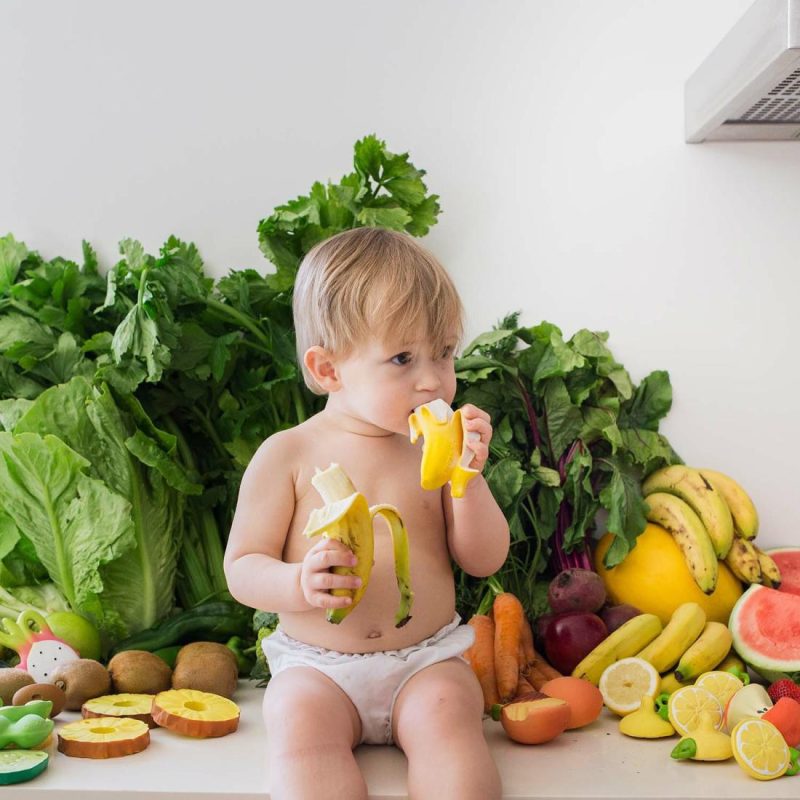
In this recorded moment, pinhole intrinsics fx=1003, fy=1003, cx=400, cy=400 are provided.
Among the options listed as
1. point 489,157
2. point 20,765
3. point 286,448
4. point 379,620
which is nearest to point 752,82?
point 489,157

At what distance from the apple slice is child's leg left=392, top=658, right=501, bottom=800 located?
3.4 inches

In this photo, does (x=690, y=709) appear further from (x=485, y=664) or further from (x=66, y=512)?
(x=66, y=512)

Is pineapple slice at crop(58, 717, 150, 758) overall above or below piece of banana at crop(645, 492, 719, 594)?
below

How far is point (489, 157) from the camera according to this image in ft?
7.84

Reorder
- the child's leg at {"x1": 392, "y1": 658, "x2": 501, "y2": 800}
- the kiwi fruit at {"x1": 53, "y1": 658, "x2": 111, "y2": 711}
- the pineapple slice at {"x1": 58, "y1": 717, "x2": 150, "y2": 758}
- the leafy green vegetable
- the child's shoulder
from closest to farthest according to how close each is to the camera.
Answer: the child's leg at {"x1": 392, "y1": 658, "x2": 501, "y2": 800} < the pineapple slice at {"x1": 58, "y1": 717, "x2": 150, "y2": 758} < the child's shoulder < the kiwi fruit at {"x1": 53, "y1": 658, "x2": 111, "y2": 711} < the leafy green vegetable

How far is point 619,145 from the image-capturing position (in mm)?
2369

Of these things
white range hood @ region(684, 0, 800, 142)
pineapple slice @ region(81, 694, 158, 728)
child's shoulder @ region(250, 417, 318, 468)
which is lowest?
pineapple slice @ region(81, 694, 158, 728)

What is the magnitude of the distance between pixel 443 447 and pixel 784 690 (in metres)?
0.81

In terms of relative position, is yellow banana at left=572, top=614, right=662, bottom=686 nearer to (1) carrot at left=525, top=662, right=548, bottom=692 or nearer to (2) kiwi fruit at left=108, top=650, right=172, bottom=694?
(1) carrot at left=525, top=662, right=548, bottom=692

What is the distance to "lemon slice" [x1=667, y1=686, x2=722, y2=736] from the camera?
62.7 inches

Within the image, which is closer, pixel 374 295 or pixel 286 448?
pixel 374 295

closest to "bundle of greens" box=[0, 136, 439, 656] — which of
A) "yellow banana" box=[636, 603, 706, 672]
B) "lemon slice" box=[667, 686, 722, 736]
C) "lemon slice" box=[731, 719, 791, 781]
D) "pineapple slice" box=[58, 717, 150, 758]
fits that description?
"pineapple slice" box=[58, 717, 150, 758]

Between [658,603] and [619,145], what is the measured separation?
3.50 ft

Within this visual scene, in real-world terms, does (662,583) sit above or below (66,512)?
below
